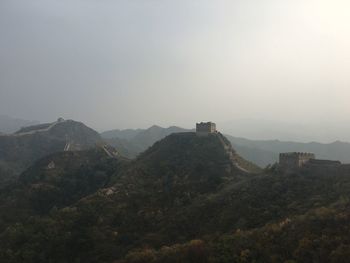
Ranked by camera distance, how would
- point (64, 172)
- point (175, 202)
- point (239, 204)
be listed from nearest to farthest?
1. point (239, 204)
2. point (175, 202)
3. point (64, 172)

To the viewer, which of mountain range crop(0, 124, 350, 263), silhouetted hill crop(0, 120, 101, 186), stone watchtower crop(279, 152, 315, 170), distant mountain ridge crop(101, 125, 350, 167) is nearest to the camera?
mountain range crop(0, 124, 350, 263)

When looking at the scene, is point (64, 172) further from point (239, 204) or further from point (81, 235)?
point (239, 204)

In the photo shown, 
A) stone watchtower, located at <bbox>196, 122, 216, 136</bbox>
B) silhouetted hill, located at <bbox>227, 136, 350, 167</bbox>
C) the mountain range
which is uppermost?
stone watchtower, located at <bbox>196, 122, 216, 136</bbox>

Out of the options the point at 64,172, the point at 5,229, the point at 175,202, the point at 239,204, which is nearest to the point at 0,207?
the point at 5,229

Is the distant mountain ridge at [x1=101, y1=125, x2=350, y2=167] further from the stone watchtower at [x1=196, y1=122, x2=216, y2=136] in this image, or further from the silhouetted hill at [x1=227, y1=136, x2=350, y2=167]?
the stone watchtower at [x1=196, y1=122, x2=216, y2=136]

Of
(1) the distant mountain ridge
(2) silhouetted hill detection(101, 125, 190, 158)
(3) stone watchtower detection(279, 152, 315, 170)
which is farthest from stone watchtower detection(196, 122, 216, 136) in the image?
(2) silhouetted hill detection(101, 125, 190, 158)

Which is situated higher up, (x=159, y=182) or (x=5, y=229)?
(x=159, y=182)

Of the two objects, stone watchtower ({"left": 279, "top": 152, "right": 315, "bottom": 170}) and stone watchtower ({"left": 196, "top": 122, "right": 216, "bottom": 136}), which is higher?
stone watchtower ({"left": 196, "top": 122, "right": 216, "bottom": 136})

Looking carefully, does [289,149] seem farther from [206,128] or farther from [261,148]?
[206,128]

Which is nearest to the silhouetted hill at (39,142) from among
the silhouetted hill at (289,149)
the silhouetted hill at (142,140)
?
the silhouetted hill at (142,140)
